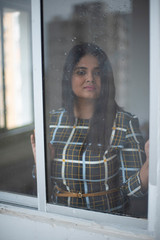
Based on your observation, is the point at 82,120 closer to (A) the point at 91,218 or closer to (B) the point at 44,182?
(B) the point at 44,182

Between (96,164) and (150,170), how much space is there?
0.31 metres

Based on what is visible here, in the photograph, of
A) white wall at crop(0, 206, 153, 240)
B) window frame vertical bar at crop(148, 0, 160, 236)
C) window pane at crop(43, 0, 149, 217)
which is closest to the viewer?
window frame vertical bar at crop(148, 0, 160, 236)

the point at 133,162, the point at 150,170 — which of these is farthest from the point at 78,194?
the point at 150,170

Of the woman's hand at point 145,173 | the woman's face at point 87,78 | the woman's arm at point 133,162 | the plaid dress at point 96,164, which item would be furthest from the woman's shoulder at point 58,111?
the woman's hand at point 145,173

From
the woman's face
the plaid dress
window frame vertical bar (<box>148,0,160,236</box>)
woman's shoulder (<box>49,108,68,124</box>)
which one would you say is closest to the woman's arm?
the plaid dress

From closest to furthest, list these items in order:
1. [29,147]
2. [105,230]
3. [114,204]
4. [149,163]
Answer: [149,163], [105,230], [114,204], [29,147]

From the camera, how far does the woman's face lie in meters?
1.34

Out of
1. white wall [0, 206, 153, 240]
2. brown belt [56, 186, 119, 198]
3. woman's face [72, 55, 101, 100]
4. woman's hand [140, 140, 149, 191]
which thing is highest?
woman's face [72, 55, 101, 100]

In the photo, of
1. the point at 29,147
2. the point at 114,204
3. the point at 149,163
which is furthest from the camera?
the point at 29,147

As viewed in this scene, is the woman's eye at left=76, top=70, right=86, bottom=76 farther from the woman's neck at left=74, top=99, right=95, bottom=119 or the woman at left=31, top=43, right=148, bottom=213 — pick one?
the woman's neck at left=74, top=99, right=95, bottom=119

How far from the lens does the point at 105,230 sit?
124 centimetres

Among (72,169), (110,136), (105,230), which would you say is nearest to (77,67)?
(110,136)

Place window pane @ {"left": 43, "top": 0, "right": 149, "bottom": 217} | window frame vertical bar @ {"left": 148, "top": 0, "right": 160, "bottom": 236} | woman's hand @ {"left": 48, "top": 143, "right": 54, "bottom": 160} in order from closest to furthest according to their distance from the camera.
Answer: window frame vertical bar @ {"left": 148, "top": 0, "right": 160, "bottom": 236}
window pane @ {"left": 43, "top": 0, "right": 149, "bottom": 217}
woman's hand @ {"left": 48, "top": 143, "right": 54, "bottom": 160}

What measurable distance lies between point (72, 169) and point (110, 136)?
275mm
